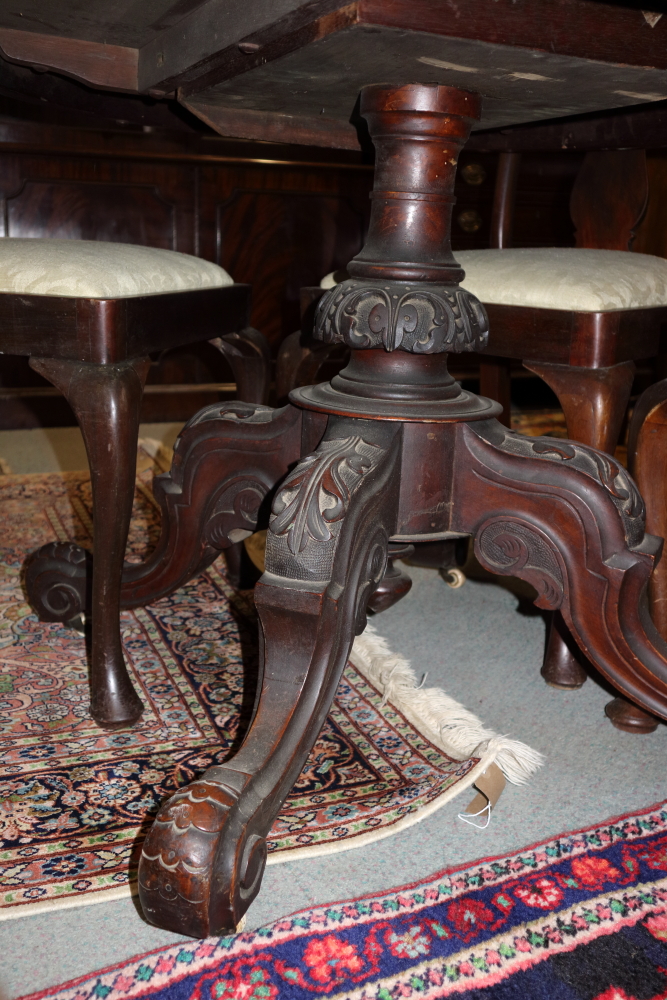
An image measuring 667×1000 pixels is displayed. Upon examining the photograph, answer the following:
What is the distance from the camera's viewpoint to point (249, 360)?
1.43m

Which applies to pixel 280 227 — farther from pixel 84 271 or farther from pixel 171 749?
pixel 171 749

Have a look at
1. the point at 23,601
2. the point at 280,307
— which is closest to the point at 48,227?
the point at 280,307

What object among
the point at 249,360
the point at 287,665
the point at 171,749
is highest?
the point at 249,360

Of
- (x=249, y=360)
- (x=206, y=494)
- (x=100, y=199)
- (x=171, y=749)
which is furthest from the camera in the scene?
(x=100, y=199)

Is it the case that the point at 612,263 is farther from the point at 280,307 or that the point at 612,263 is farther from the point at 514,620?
the point at 280,307

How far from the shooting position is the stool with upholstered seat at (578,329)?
107 cm

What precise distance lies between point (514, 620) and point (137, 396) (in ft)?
2.39

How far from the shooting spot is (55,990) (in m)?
0.69

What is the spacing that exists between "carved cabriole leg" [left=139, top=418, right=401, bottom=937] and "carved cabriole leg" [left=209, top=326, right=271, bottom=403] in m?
0.48

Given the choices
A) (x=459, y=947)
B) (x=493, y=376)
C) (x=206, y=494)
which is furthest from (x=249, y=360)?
(x=459, y=947)

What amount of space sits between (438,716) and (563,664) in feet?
0.72

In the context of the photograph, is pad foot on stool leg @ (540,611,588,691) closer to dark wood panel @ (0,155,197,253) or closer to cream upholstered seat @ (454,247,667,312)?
cream upholstered seat @ (454,247,667,312)

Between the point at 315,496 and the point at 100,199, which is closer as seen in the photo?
the point at 315,496

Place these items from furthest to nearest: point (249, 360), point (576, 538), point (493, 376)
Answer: point (493, 376)
point (249, 360)
point (576, 538)
